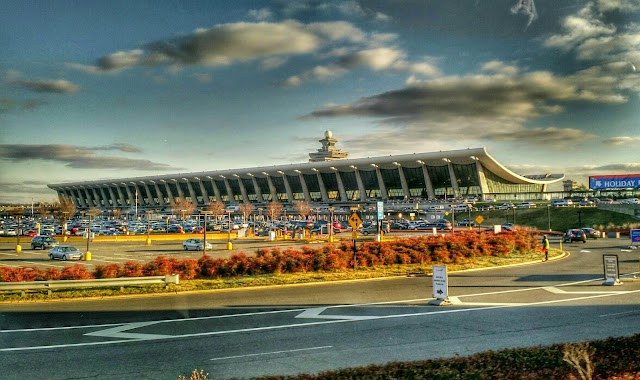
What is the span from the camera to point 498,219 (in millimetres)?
85188

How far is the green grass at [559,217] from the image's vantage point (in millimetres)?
65938

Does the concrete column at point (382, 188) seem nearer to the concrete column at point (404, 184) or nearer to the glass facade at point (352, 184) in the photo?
the glass facade at point (352, 184)

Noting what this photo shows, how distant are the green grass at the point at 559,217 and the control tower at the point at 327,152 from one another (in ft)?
321

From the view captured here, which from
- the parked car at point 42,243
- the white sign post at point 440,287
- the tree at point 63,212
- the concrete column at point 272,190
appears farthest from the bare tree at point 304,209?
the white sign post at point 440,287

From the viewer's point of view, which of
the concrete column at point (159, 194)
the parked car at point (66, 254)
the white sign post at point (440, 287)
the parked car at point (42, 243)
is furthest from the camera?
the concrete column at point (159, 194)

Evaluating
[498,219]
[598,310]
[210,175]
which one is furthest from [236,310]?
[210,175]

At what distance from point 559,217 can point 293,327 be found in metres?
70.7

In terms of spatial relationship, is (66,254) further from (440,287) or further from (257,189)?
(257,189)

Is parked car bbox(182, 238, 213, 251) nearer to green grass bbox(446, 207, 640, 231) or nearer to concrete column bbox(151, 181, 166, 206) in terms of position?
green grass bbox(446, 207, 640, 231)

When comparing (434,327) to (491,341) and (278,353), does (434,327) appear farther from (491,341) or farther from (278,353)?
(278,353)

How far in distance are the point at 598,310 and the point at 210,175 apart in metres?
127

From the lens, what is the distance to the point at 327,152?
188 meters

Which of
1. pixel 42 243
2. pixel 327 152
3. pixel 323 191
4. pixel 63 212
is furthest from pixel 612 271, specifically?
pixel 327 152

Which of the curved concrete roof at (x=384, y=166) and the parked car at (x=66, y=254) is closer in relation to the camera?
Result: the parked car at (x=66, y=254)
